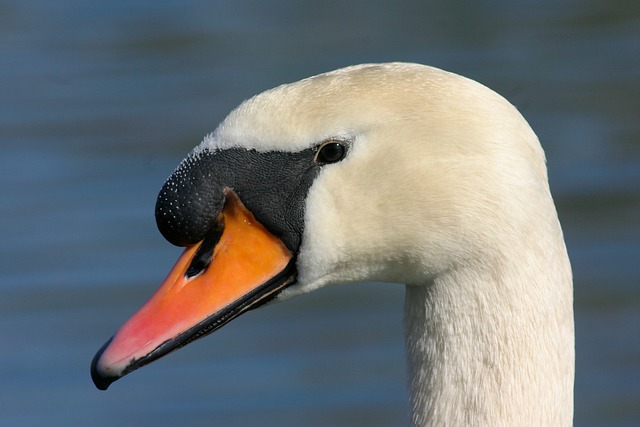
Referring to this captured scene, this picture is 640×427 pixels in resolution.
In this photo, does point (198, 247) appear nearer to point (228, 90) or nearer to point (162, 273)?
point (162, 273)

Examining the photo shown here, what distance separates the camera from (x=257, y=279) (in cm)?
396

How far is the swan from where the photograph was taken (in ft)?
12.5

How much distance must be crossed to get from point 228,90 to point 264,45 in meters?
1.00

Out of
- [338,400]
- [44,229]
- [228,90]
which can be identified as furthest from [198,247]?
[228,90]

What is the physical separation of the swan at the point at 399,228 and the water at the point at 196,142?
3.52 metres

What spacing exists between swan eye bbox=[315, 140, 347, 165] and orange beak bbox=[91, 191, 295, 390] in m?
0.24

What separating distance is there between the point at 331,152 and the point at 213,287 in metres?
0.45

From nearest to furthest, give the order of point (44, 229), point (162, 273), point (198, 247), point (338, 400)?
point (198, 247), point (338, 400), point (162, 273), point (44, 229)

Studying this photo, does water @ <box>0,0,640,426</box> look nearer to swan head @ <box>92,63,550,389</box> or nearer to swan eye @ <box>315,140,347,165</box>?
swan head @ <box>92,63,550,389</box>

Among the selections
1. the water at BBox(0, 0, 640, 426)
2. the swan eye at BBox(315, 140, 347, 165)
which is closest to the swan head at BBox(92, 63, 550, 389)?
the swan eye at BBox(315, 140, 347, 165)

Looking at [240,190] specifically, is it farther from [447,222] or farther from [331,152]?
[447,222]

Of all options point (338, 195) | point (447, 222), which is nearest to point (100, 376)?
point (338, 195)

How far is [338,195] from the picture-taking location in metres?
3.92

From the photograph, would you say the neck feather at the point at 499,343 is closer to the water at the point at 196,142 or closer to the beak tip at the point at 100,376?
the beak tip at the point at 100,376
